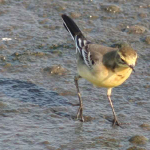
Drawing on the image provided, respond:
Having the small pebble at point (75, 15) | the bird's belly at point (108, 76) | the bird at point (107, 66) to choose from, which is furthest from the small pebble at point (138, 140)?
the small pebble at point (75, 15)

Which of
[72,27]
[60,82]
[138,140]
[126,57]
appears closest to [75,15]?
[72,27]

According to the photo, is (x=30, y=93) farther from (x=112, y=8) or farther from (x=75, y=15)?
(x=112, y=8)

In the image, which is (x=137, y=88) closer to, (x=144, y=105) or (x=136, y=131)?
(x=144, y=105)

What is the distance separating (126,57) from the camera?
6.50m

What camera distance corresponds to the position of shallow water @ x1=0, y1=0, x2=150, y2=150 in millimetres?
6500

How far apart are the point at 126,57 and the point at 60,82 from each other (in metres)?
1.83

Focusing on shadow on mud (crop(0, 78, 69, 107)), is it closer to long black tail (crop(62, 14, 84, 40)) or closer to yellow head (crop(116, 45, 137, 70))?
long black tail (crop(62, 14, 84, 40))

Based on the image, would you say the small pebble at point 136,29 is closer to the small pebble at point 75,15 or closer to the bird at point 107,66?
the small pebble at point 75,15

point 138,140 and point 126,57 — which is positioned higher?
point 126,57

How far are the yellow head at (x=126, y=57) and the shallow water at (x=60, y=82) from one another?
932mm

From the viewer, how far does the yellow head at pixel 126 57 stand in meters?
6.49

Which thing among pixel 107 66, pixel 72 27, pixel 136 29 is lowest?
pixel 136 29

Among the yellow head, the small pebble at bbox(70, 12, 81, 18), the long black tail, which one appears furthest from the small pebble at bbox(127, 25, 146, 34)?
the yellow head

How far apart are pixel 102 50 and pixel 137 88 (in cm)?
113
